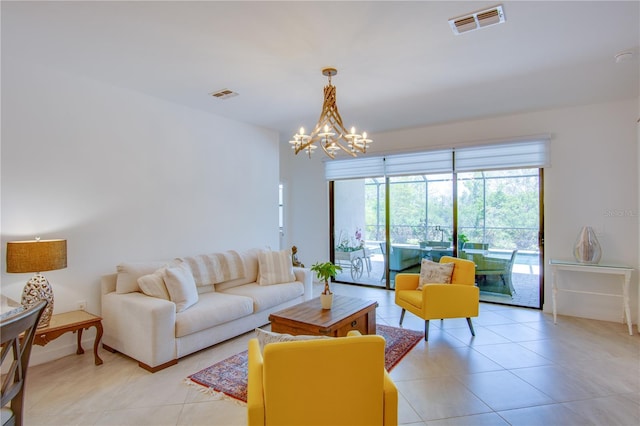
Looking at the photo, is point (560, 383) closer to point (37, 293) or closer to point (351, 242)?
point (351, 242)

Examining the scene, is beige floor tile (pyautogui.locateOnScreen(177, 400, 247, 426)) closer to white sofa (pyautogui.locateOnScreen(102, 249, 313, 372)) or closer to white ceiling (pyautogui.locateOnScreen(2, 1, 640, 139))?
white sofa (pyautogui.locateOnScreen(102, 249, 313, 372))

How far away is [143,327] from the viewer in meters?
2.98

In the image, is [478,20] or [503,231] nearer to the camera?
[478,20]

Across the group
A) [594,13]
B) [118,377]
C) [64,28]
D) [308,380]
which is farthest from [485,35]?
[118,377]

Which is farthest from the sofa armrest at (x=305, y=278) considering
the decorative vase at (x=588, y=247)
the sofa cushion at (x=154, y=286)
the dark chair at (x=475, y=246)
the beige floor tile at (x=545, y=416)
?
the decorative vase at (x=588, y=247)

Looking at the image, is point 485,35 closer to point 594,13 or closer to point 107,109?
point 594,13

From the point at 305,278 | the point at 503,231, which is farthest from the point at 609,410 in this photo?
the point at 305,278

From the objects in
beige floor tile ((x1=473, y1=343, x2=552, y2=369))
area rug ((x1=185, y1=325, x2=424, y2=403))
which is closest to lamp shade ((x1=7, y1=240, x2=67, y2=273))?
area rug ((x1=185, y1=325, x2=424, y2=403))

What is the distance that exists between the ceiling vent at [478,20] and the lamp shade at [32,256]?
3623 millimetres

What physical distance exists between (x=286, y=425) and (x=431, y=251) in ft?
15.3

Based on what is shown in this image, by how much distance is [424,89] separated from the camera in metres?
3.78

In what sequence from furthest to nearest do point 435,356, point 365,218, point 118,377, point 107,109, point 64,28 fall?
point 365,218 < point 107,109 < point 435,356 < point 118,377 < point 64,28

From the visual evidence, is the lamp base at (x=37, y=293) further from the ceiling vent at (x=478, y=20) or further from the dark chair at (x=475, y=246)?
the dark chair at (x=475, y=246)

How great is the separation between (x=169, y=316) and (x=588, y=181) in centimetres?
523
